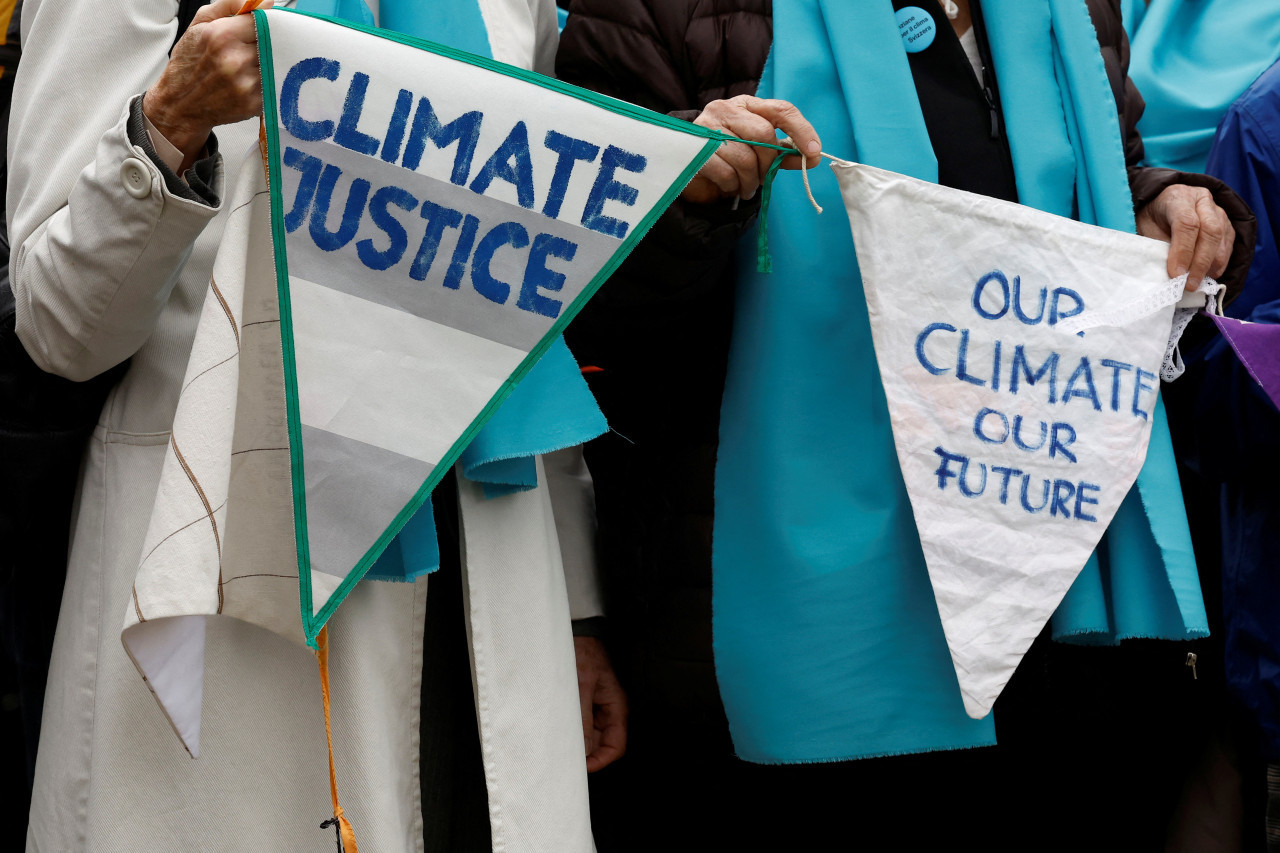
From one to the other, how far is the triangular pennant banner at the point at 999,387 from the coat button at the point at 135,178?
0.82m

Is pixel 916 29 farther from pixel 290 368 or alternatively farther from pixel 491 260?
pixel 290 368

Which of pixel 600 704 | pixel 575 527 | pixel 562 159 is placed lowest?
pixel 600 704

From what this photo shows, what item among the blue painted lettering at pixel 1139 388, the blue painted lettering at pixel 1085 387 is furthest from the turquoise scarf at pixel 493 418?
the blue painted lettering at pixel 1139 388

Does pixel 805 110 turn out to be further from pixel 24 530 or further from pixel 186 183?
pixel 24 530

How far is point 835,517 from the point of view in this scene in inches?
60.9

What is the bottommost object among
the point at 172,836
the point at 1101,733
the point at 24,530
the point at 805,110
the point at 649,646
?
the point at 1101,733

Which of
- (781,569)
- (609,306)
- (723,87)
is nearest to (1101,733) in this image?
(781,569)

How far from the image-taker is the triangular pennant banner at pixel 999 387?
1490mm

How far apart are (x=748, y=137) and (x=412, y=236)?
428 mm

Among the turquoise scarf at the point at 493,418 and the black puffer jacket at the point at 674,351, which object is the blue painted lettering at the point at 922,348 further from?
the turquoise scarf at the point at 493,418

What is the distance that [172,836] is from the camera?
1.27m

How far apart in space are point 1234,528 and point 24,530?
1765 millimetres

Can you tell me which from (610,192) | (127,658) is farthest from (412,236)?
(127,658)

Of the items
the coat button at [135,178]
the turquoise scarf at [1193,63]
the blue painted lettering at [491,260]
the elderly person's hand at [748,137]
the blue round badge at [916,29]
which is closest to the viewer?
the coat button at [135,178]
